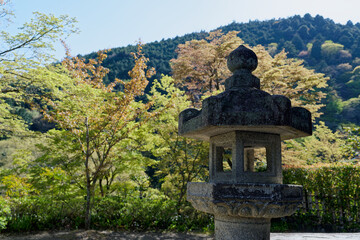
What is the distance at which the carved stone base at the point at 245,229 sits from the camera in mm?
2520

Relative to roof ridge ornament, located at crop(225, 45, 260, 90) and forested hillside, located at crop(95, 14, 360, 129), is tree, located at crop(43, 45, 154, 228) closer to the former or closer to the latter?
roof ridge ornament, located at crop(225, 45, 260, 90)

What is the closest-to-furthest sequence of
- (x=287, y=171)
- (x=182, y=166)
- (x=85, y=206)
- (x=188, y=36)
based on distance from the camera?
(x=85, y=206) < (x=287, y=171) < (x=182, y=166) < (x=188, y=36)

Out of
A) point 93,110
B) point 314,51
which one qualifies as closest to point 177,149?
point 93,110

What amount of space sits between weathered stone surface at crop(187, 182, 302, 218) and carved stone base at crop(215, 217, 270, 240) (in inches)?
6.7

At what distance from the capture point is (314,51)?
43312 millimetres

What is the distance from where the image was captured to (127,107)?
23.9ft

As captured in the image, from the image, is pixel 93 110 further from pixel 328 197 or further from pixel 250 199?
pixel 328 197

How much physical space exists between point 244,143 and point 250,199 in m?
0.58

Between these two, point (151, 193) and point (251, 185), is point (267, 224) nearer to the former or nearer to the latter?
point (251, 185)

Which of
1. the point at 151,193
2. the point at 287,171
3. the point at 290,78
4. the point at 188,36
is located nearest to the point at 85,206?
the point at 151,193

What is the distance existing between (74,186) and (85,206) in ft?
4.13

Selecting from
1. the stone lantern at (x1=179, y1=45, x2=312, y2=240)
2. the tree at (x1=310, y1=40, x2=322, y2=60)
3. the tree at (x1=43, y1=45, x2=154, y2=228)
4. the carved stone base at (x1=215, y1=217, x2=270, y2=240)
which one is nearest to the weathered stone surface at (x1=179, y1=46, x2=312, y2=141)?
the stone lantern at (x1=179, y1=45, x2=312, y2=240)

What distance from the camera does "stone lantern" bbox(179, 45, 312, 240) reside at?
2.28 metres

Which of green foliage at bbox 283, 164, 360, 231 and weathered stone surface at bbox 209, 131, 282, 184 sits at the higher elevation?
weathered stone surface at bbox 209, 131, 282, 184
